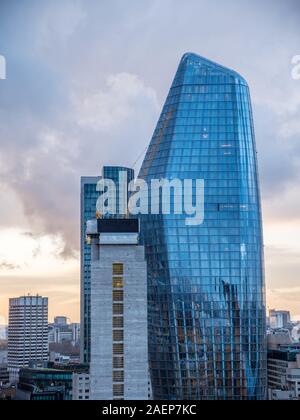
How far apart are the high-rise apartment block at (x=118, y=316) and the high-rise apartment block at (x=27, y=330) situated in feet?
247

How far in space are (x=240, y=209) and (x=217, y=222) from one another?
5.83 feet

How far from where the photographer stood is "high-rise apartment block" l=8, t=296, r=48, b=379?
10738 cm

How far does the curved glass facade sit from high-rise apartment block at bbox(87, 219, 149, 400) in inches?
384

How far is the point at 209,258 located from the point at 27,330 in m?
70.1

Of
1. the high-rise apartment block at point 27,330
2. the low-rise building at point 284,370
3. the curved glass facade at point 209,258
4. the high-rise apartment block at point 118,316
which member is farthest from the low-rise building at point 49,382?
the high-rise apartment block at point 27,330

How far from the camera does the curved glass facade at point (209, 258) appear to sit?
43.3m

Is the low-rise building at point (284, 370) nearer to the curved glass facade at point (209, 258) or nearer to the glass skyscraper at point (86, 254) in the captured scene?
the curved glass facade at point (209, 258)

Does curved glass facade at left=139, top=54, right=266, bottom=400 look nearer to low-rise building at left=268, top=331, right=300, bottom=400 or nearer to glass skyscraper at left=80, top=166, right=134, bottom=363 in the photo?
low-rise building at left=268, top=331, right=300, bottom=400

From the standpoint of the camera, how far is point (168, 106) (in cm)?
4766

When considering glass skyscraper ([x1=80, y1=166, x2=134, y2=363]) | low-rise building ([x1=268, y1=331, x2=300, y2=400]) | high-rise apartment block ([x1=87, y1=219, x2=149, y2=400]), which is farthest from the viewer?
glass skyscraper ([x1=80, y1=166, x2=134, y2=363])

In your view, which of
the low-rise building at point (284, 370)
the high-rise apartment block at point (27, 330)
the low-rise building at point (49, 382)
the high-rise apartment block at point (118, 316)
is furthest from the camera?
the high-rise apartment block at point (27, 330)

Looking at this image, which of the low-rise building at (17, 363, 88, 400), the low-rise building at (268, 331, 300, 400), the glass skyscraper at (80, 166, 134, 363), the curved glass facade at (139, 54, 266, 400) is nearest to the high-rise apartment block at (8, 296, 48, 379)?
the glass skyscraper at (80, 166, 134, 363)

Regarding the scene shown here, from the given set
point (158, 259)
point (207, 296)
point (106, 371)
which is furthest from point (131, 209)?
point (106, 371)
